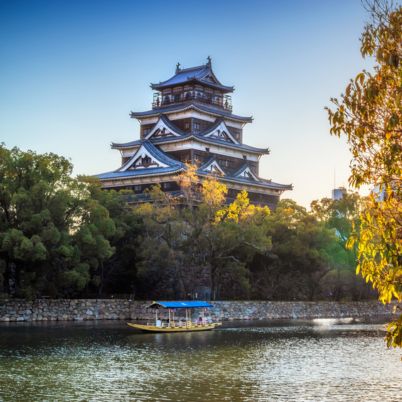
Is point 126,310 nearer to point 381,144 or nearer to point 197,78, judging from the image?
point 197,78

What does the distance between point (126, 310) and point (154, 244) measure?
14.3 ft

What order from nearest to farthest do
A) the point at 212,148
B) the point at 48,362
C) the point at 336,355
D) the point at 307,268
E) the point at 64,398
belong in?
the point at 64,398 → the point at 48,362 → the point at 336,355 → the point at 307,268 → the point at 212,148

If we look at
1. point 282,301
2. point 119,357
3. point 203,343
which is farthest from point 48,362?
point 282,301

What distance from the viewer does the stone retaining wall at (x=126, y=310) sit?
136ft

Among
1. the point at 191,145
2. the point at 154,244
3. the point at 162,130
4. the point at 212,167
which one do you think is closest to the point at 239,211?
the point at 154,244

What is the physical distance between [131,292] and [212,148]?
17.4 meters

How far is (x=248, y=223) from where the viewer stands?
47000mm

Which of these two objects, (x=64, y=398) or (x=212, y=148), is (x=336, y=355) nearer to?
(x=64, y=398)

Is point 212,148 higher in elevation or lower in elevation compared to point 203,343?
higher

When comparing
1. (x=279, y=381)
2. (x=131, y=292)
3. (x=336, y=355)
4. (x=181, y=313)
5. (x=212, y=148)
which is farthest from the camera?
(x=212, y=148)

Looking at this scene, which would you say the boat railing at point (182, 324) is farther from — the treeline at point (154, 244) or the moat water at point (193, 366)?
the treeline at point (154, 244)

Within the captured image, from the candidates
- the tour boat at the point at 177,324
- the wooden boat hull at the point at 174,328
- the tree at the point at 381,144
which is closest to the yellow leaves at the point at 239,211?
the tour boat at the point at 177,324

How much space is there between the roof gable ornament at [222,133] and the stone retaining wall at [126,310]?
661 inches

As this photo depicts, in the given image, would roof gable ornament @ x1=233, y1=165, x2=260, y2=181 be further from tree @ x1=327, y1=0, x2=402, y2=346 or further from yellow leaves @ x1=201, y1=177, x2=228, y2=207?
tree @ x1=327, y1=0, x2=402, y2=346
